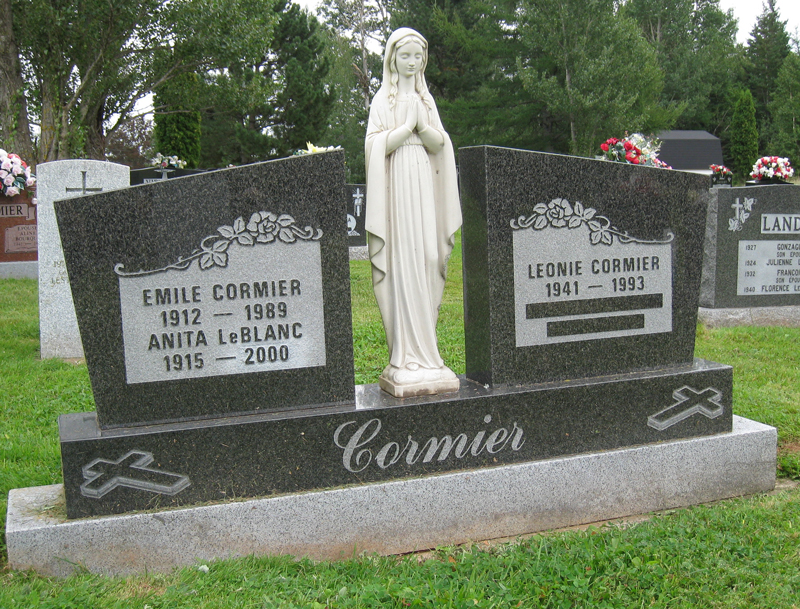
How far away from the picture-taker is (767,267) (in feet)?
25.7

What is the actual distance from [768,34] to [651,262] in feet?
155

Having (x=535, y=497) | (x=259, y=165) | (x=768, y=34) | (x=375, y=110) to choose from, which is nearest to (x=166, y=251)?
(x=259, y=165)

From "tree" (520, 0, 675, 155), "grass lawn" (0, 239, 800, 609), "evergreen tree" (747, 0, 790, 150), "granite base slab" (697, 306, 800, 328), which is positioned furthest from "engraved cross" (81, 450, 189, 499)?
"evergreen tree" (747, 0, 790, 150)

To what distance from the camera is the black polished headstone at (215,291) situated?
3.23m

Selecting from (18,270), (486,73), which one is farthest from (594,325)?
(486,73)

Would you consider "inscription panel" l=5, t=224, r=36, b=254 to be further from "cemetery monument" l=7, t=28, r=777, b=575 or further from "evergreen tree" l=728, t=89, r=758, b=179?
"evergreen tree" l=728, t=89, r=758, b=179

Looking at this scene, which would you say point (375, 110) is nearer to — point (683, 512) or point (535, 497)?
point (535, 497)

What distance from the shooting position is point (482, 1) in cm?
2703

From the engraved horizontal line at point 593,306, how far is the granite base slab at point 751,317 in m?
4.07

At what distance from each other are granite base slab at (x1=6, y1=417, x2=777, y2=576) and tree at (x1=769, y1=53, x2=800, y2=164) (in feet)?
119

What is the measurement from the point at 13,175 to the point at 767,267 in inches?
409

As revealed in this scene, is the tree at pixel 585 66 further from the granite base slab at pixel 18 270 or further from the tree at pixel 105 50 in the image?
the granite base slab at pixel 18 270

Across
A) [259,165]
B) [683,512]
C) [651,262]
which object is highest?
[259,165]

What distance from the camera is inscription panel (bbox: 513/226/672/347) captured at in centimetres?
386
